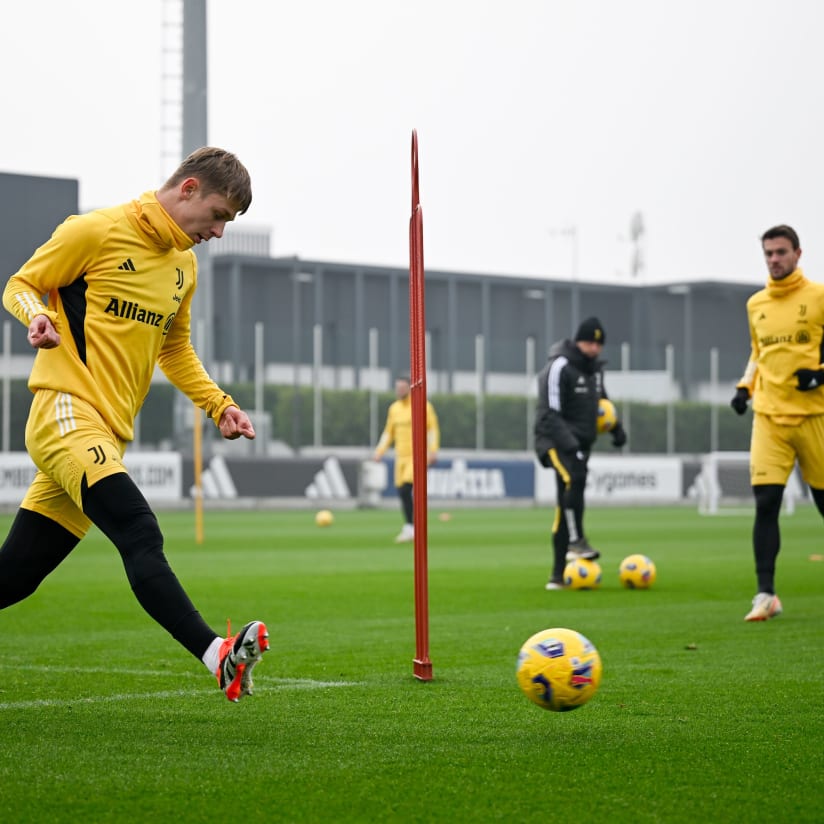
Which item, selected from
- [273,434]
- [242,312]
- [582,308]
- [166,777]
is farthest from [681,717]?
[582,308]

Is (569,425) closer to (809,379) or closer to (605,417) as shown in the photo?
(605,417)

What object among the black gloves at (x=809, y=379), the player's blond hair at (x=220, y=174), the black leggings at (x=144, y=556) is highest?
the player's blond hair at (x=220, y=174)

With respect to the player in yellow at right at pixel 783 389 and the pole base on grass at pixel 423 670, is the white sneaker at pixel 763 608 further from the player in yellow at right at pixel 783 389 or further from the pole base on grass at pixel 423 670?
the pole base on grass at pixel 423 670

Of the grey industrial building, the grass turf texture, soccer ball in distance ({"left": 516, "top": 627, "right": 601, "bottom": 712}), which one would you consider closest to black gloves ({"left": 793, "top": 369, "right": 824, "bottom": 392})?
the grass turf texture

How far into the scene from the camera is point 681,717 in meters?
5.91

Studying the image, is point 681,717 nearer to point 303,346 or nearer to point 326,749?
point 326,749

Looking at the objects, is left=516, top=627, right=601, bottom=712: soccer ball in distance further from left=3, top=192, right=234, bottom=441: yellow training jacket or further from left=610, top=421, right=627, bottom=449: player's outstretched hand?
left=610, top=421, right=627, bottom=449: player's outstretched hand

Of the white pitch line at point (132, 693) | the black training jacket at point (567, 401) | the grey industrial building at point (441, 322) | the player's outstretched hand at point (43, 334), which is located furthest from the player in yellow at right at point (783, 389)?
the grey industrial building at point (441, 322)

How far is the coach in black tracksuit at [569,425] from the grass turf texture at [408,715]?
2.43 ft

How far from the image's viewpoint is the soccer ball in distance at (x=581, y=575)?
1299cm

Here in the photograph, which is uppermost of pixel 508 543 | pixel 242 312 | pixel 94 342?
pixel 242 312

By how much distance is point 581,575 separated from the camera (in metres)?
13.0

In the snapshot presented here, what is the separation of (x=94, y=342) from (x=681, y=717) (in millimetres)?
2710

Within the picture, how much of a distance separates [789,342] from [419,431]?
396 cm
